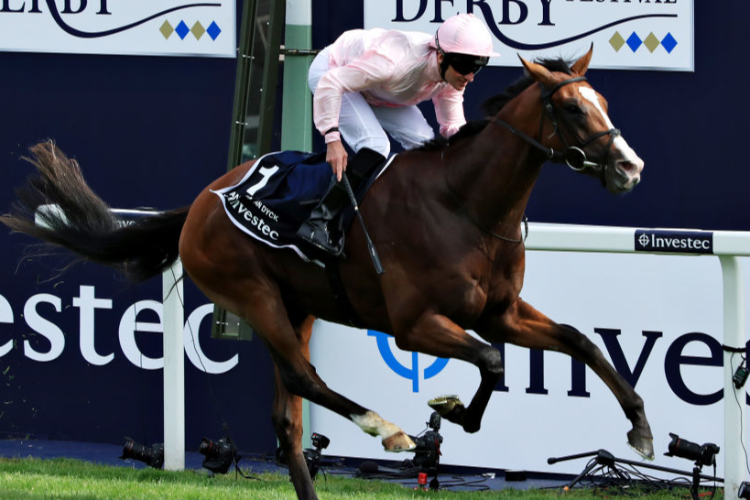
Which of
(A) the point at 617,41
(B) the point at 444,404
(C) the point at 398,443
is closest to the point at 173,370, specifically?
(C) the point at 398,443

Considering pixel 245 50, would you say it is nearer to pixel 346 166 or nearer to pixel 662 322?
pixel 346 166

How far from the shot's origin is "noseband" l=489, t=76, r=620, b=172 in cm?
469

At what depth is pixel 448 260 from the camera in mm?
4988

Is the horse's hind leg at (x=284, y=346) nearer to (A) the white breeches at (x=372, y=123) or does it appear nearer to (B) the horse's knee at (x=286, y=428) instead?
(B) the horse's knee at (x=286, y=428)

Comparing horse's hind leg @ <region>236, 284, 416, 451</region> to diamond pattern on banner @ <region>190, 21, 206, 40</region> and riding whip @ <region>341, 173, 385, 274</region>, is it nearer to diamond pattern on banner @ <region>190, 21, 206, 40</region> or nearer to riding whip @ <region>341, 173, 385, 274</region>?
riding whip @ <region>341, 173, 385, 274</region>

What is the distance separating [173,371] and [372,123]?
6.89 feet

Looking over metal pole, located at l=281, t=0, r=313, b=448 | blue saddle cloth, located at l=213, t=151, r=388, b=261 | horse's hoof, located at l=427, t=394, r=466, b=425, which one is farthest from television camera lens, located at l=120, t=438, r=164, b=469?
horse's hoof, located at l=427, t=394, r=466, b=425

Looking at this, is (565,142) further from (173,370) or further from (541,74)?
(173,370)

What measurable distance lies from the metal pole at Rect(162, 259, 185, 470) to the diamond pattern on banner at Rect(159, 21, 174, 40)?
1.45 metres

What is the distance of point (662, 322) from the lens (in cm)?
652

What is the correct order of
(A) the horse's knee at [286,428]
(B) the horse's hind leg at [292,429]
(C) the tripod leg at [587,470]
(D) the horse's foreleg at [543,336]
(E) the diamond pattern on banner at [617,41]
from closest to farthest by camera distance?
(D) the horse's foreleg at [543,336]
(B) the horse's hind leg at [292,429]
(A) the horse's knee at [286,428]
(C) the tripod leg at [587,470]
(E) the diamond pattern on banner at [617,41]

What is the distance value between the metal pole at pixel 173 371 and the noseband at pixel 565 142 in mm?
2529

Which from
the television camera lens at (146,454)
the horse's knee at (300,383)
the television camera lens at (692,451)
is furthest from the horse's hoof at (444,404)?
the television camera lens at (146,454)

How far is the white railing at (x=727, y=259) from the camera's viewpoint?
19.1 feet
